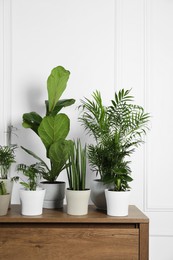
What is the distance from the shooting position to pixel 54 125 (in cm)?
210

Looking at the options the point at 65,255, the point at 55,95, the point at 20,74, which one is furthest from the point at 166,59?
the point at 65,255

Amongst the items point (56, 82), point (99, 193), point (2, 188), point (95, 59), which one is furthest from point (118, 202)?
point (95, 59)

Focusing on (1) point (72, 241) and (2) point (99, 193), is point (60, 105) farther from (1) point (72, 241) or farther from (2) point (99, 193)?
(1) point (72, 241)

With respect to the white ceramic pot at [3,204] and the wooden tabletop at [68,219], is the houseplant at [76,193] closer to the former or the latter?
the wooden tabletop at [68,219]

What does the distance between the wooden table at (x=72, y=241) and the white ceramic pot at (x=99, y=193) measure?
0.71ft

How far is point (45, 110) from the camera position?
2.54 meters

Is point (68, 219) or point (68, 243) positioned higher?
point (68, 219)

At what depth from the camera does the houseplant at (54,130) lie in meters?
2.08

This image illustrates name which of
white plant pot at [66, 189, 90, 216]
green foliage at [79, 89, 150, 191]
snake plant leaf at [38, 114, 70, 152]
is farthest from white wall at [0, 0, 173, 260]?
white plant pot at [66, 189, 90, 216]

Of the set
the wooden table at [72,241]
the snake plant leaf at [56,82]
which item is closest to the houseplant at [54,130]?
the snake plant leaf at [56,82]

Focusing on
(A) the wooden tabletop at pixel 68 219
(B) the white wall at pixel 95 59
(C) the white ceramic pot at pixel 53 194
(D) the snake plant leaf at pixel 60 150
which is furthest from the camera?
(B) the white wall at pixel 95 59

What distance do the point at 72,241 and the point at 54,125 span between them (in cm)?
66

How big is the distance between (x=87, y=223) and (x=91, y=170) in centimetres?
55

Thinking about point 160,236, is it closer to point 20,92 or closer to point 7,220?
point 7,220
